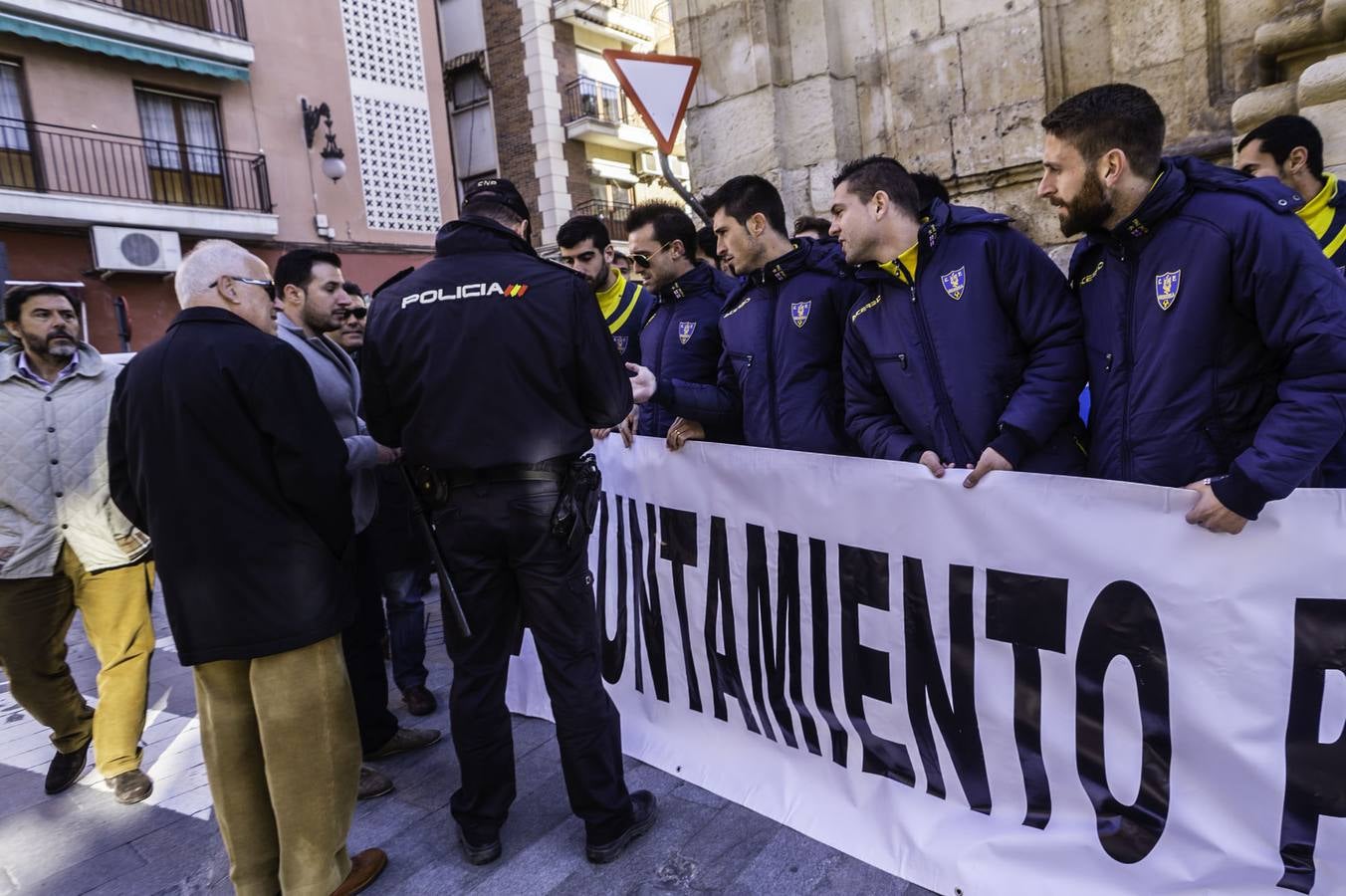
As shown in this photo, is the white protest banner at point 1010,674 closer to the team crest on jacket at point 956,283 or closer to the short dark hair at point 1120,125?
the team crest on jacket at point 956,283

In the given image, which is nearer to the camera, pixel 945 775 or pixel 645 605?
pixel 945 775

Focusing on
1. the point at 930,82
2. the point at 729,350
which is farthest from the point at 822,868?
the point at 930,82

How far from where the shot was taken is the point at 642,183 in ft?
85.2

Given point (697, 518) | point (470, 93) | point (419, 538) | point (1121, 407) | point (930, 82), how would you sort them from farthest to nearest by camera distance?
point (470, 93)
point (930, 82)
point (419, 538)
point (697, 518)
point (1121, 407)

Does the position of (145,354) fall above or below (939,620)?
above

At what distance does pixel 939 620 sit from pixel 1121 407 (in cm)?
76

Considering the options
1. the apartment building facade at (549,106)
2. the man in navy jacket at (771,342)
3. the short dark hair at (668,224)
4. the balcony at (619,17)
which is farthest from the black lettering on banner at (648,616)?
the balcony at (619,17)

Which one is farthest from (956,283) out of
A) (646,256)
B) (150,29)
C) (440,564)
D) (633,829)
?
(150,29)

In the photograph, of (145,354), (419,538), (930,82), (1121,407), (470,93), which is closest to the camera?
(1121,407)

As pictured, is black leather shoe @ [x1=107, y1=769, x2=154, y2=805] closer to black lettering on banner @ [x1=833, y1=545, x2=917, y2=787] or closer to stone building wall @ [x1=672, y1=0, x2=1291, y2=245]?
black lettering on banner @ [x1=833, y1=545, x2=917, y2=787]

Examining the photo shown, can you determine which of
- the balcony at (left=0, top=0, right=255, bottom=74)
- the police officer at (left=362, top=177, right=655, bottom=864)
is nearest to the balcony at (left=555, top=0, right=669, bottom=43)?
the balcony at (left=0, top=0, right=255, bottom=74)

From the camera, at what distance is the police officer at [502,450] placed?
2566 mm

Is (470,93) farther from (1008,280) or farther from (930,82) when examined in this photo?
(1008,280)

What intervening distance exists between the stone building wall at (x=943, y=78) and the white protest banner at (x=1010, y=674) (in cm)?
288
